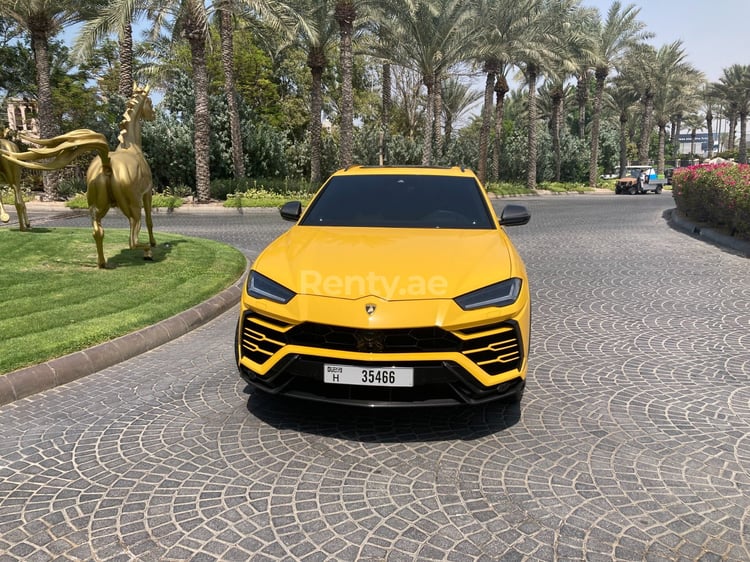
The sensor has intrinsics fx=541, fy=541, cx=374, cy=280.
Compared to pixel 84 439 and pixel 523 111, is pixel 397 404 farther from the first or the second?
pixel 523 111

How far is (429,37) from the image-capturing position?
27109mm

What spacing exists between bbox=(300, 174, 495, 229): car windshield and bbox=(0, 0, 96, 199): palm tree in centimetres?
2212

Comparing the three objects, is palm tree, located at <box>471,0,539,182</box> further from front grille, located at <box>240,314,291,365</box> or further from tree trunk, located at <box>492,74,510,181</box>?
front grille, located at <box>240,314,291,365</box>

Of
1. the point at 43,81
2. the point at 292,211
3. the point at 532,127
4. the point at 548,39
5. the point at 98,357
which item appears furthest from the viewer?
the point at 532,127

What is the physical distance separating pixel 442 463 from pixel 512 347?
82 cm

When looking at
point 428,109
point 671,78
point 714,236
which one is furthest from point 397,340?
point 671,78

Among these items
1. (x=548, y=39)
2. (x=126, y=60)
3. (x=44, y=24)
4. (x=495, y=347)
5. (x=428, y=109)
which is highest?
(x=548, y=39)

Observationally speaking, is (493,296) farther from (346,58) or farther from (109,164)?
(346,58)

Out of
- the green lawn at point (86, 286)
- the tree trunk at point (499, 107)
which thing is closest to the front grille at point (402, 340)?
the green lawn at point (86, 286)

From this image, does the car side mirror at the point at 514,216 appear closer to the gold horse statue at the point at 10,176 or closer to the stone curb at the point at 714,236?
the stone curb at the point at 714,236

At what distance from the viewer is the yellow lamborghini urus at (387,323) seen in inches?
124

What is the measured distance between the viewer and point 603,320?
636cm

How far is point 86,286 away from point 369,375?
18.6 ft

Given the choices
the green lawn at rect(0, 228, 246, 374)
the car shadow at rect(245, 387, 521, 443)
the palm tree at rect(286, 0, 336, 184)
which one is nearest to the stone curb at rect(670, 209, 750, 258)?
the car shadow at rect(245, 387, 521, 443)
